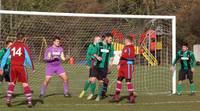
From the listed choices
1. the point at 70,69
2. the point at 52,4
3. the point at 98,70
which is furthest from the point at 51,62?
the point at 52,4

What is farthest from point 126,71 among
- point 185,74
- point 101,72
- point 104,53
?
point 185,74

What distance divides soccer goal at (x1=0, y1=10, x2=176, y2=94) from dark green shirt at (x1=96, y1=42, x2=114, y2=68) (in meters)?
4.04

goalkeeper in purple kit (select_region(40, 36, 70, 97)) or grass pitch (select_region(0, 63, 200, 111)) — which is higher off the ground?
goalkeeper in purple kit (select_region(40, 36, 70, 97))

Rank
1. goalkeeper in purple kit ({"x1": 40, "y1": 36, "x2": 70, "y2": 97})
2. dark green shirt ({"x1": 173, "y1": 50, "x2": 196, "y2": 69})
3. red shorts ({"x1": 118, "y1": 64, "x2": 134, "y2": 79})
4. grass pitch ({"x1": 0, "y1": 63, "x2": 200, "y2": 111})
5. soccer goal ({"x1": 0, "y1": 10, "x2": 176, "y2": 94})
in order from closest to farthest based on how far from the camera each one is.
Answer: grass pitch ({"x1": 0, "y1": 63, "x2": 200, "y2": 111}) → red shorts ({"x1": 118, "y1": 64, "x2": 134, "y2": 79}) → goalkeeper in purple kit ({"x1": 40, "y1": 36, "x2": 70, "y2": 97}) → dark green shirt ({"x1": 173, "y1": 50, "x2": 196, "y2": 69}) → soccer goal ({"x1": 0, "y1": 10, "x2": 176, "y2": 94})

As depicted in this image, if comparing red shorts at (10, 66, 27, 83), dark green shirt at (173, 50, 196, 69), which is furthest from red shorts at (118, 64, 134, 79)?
dark green shirt at (173, 50, 196, 69)

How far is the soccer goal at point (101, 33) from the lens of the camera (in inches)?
803

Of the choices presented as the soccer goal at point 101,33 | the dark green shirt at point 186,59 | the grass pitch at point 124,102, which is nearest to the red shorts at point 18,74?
the grass pitch at point 124,102

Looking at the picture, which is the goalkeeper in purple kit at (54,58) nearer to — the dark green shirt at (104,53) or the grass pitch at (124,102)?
the grass pitch at (124,102)

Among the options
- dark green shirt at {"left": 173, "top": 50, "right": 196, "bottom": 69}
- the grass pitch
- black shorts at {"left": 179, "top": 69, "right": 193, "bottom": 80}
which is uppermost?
dark green shirt at {"left": 173, "top": 50, "right": 196, "bottom": 69}

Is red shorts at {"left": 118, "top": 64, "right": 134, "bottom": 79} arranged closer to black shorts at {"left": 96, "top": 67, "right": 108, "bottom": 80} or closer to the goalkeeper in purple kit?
black shorts at {"left": 96, "top": 67, "right": 108, "bottom": 80}

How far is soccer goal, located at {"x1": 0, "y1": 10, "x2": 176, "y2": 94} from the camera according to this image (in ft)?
66.9

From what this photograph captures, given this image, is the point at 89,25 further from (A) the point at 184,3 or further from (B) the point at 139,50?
(A) the point at 184,3

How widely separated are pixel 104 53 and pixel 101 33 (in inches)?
237

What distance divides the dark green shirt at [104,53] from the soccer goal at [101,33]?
4.04 m
